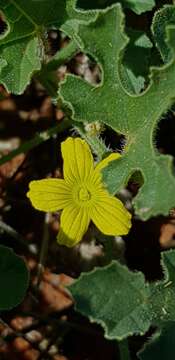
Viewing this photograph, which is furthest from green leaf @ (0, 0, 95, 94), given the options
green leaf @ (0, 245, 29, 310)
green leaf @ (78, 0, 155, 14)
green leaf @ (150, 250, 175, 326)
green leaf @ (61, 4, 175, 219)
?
green leaf @ (150, 250, 175, 326)

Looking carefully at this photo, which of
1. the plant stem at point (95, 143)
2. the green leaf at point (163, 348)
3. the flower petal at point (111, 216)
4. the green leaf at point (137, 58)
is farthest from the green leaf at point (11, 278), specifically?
the green leaf at point (137, 58)

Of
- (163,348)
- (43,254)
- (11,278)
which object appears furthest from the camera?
(43,254)

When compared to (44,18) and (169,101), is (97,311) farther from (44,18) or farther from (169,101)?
(44,18)

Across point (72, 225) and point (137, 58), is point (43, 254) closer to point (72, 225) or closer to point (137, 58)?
point (72, 225)

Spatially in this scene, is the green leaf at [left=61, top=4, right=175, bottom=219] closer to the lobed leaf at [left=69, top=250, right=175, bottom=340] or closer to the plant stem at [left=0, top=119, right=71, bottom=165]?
the lobed leaf at [left=69, top=250, right=175, bottom=340]

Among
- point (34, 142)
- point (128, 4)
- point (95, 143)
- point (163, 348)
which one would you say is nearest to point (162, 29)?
point (128, 4)

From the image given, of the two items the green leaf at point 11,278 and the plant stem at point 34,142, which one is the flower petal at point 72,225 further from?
the plant stem at point 34,142
